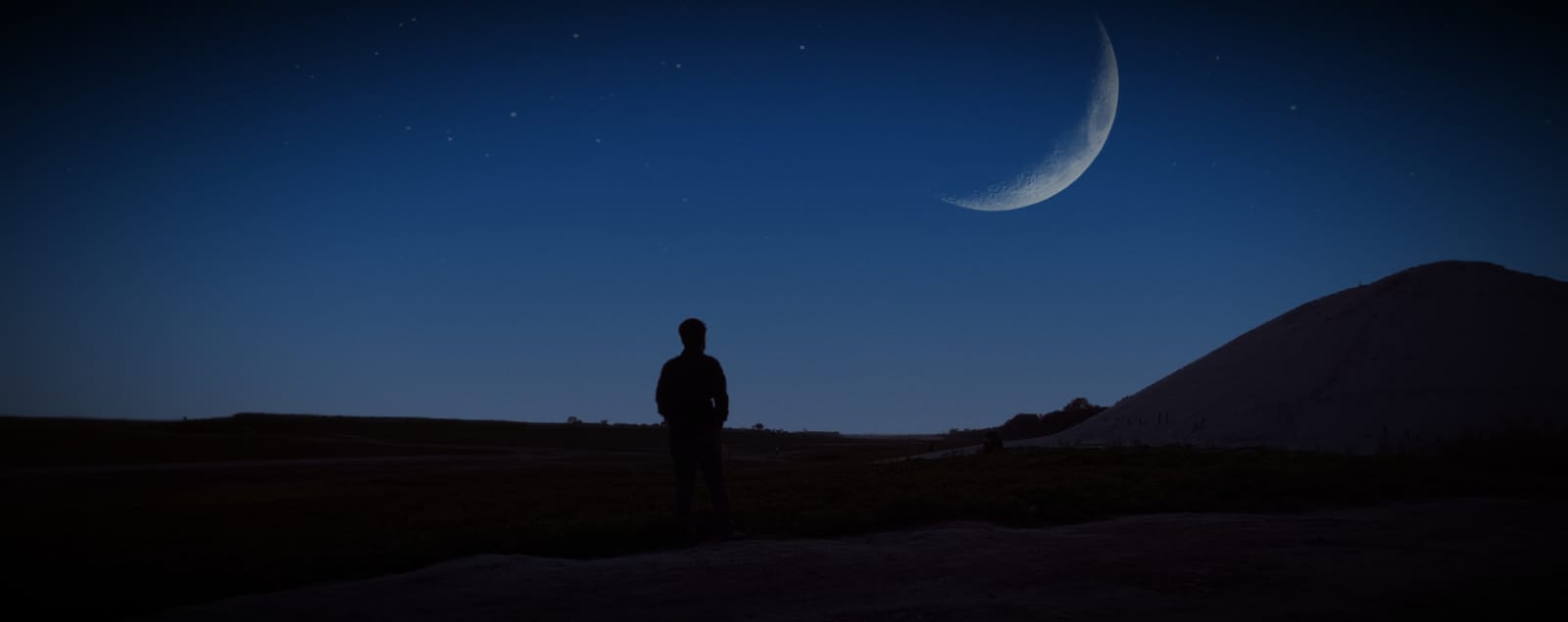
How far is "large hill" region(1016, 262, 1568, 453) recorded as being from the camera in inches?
892

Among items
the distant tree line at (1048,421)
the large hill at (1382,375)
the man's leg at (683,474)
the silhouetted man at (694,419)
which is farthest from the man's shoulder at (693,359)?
the distant tree line at (1048,421)

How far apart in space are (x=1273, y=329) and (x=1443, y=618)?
33549 millimetres

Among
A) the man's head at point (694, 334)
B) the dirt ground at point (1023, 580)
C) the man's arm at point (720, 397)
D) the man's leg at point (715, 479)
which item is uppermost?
the man's head at point (694, 334)

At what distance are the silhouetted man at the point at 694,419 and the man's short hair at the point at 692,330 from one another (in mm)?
293

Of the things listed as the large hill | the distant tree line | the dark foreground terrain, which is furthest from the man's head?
the distant tree line

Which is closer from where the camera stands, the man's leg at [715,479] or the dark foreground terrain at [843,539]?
the dark foreground terrain at [843,539]

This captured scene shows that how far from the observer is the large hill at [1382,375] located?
22.7 meters

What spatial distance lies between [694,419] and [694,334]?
→ 41.5 inches

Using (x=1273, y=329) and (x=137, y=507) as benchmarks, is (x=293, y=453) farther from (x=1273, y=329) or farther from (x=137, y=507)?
(x=1273, y=329)

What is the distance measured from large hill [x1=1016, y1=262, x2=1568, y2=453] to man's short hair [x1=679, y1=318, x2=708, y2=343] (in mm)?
21448

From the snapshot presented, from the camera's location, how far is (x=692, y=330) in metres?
9.21

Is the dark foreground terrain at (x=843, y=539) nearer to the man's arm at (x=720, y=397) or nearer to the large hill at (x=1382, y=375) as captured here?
the man's arm at (x=720, y=397)

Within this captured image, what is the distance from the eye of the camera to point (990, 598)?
5352 millimetres

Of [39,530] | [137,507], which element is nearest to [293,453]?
[137,507]
